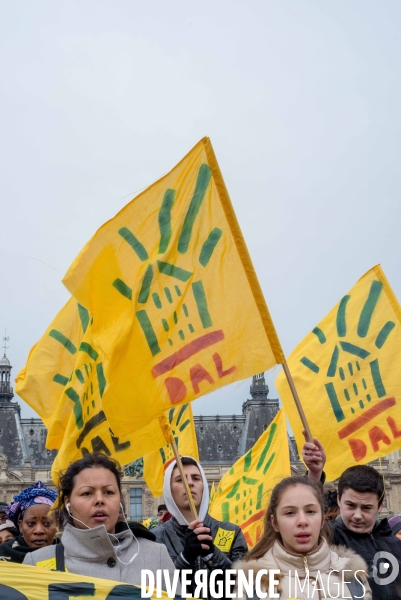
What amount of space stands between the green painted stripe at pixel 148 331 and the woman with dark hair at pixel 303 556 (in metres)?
1.87

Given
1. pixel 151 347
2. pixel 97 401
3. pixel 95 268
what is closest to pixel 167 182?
pixel 95 268

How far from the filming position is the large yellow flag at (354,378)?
7320 mm

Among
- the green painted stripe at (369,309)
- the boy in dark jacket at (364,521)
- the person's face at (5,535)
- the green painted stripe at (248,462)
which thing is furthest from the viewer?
the green painted stripe at (248,462)

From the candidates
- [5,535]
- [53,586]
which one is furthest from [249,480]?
[53,586]

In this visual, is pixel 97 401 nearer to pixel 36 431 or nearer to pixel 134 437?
pixel 134 437

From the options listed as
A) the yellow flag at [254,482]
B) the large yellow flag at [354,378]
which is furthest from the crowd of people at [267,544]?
the yellow flag at [254,482]

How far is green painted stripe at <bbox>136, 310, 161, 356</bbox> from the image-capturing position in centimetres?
559

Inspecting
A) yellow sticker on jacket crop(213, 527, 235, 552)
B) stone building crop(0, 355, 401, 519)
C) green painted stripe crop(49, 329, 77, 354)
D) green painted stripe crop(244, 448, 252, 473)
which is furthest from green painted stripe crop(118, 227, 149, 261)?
stone building crop(0, 355, 401, 519)

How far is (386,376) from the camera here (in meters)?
7.56

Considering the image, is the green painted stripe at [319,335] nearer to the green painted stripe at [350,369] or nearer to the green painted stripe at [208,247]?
the green painted stripe at [350,369]

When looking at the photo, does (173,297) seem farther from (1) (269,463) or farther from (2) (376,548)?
(1) (269,463)

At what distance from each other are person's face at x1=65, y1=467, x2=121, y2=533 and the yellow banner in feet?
1.24

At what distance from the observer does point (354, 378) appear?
25.2ft

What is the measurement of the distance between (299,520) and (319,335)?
14.8 feet
